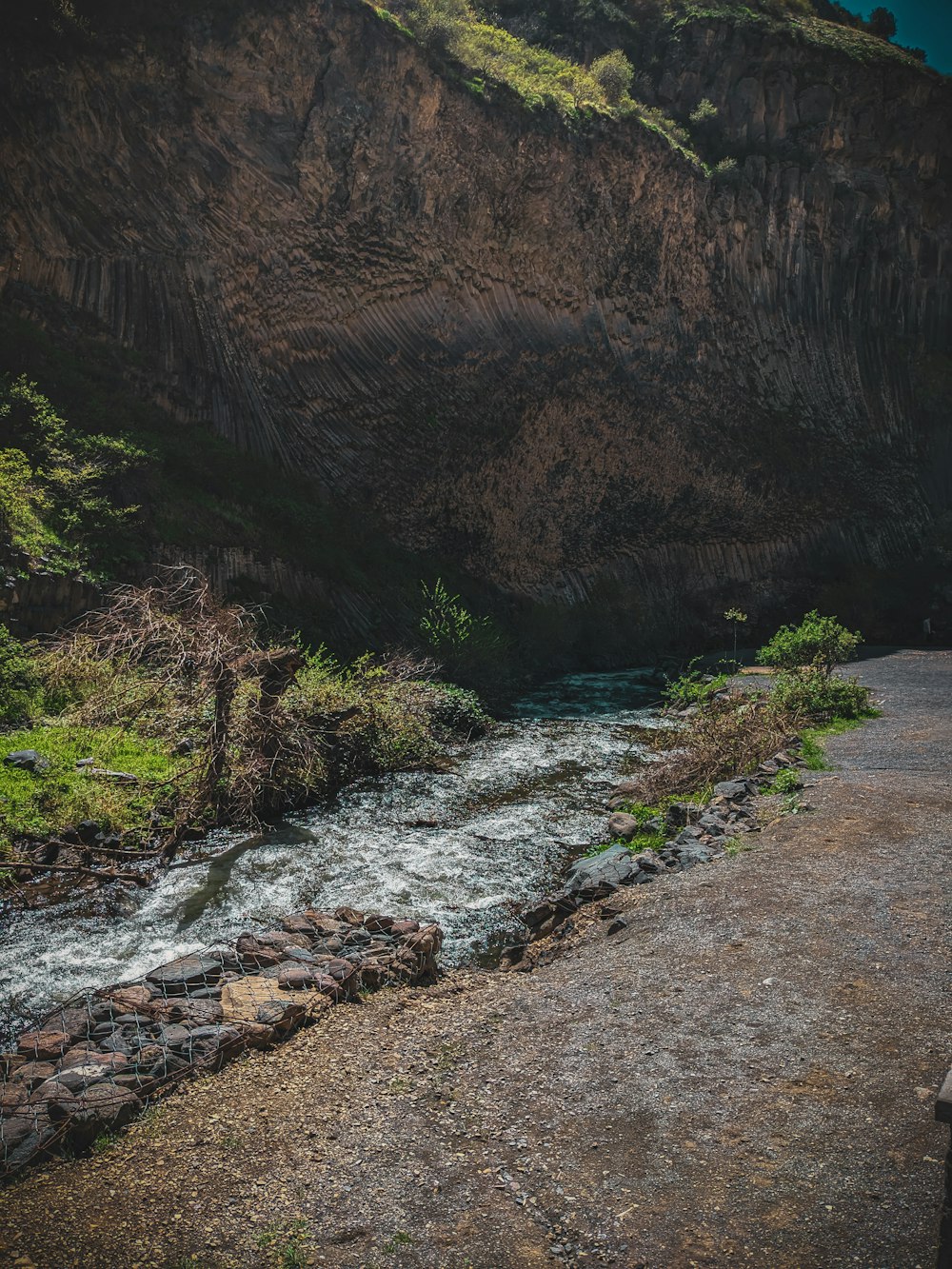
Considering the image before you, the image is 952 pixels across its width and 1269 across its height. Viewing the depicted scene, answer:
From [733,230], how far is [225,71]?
17598 mm

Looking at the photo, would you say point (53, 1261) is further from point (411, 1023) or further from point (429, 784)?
point (429, 784)

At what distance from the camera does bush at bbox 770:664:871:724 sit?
45.9ft

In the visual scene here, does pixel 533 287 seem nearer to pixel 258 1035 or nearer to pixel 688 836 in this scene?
pixel 688 836

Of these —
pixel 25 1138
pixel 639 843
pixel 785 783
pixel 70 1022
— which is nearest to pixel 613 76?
pixel 785 783

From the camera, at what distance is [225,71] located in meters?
19.9

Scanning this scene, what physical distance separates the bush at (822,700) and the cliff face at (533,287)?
1031 centimetres

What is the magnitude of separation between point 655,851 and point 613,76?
30.0 m

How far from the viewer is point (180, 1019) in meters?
5.59

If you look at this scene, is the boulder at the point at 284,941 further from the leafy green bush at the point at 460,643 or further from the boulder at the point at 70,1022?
the leafy green bush at the point at 460,643

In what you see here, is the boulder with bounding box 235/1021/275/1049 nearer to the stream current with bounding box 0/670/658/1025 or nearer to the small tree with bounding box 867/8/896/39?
the stream current with bounding box 0/670/658/1025

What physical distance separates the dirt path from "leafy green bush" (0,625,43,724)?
7205 mm

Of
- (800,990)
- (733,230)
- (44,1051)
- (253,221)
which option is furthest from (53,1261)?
(733,230)

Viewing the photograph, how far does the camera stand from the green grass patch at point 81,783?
9078 mm

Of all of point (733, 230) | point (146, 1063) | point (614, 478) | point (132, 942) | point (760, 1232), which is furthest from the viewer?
point (733, 230)
